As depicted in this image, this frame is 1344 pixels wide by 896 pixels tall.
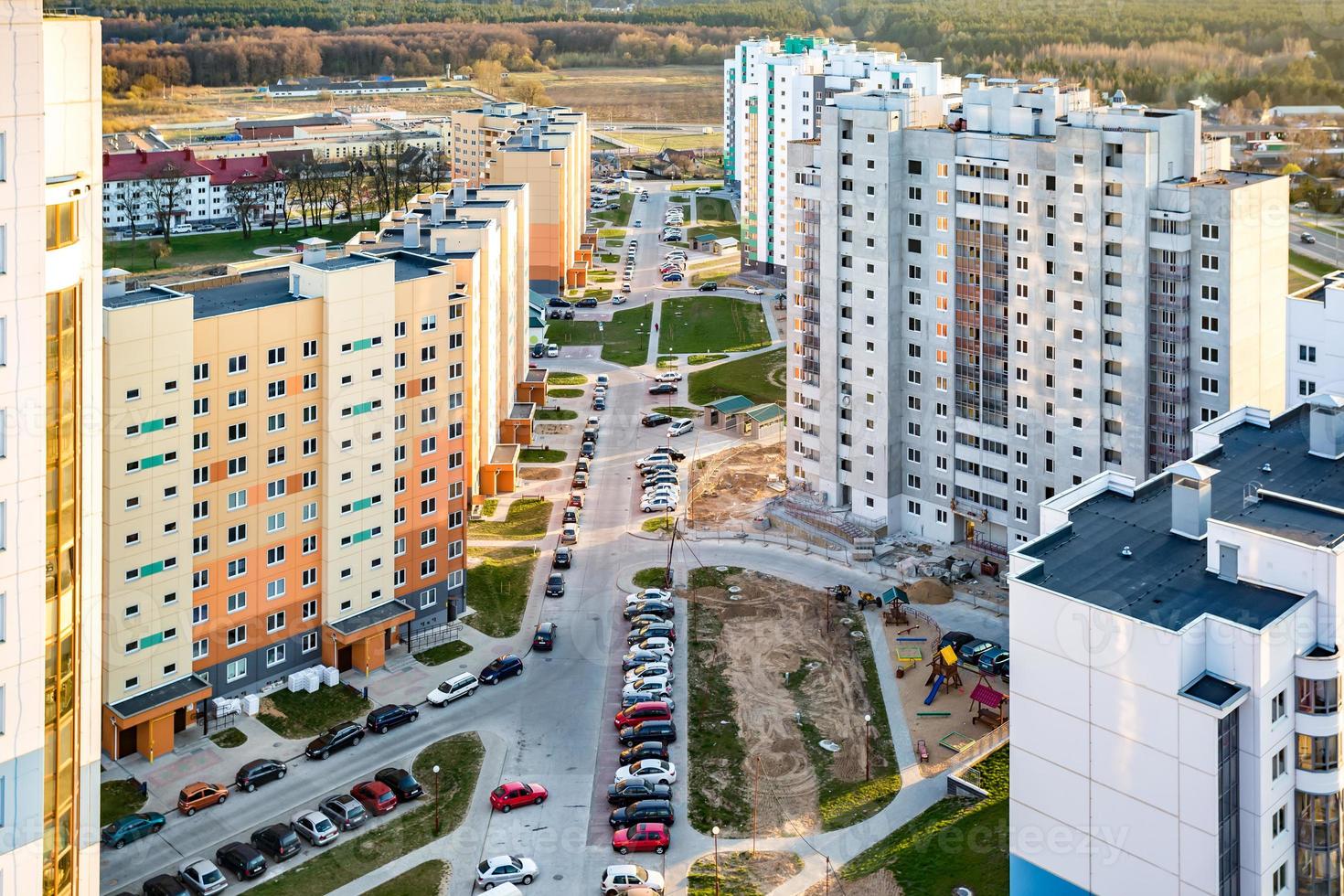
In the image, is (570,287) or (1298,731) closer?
(1298,731)

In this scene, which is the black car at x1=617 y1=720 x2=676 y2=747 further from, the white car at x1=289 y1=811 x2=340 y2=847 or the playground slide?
the white car at x1=289 y1=811 x2=340 y2=847

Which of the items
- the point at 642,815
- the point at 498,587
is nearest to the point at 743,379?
the point at 498,587

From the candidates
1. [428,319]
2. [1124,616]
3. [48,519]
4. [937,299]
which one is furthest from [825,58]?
[48,519]

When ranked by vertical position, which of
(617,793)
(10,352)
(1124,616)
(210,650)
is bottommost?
(617,793)

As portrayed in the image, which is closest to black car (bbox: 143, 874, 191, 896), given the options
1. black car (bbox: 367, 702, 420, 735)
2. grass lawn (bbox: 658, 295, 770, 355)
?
black car (bbox: 367, 702, 420, 735)

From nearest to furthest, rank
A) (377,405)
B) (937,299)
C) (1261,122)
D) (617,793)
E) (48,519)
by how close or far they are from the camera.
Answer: (48,519) < (617,793) < (377,405) < (937,299) < (1261,122)

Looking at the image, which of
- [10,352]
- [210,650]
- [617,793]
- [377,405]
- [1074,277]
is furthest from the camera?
[1074,277]

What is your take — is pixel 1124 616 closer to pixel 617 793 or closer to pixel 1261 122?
pixel 617 793
